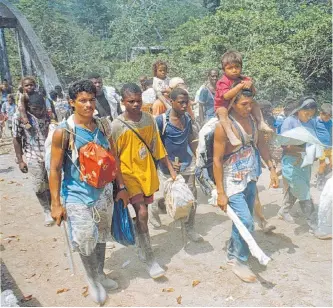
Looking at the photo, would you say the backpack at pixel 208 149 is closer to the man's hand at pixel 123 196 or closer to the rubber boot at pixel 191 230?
the rubber boot at pixel 191 230

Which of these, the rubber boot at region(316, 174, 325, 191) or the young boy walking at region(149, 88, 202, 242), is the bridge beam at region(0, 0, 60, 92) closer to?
the young boy walking at region(149, 88, 202, 242)

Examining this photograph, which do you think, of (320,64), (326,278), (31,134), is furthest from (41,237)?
(320,64)

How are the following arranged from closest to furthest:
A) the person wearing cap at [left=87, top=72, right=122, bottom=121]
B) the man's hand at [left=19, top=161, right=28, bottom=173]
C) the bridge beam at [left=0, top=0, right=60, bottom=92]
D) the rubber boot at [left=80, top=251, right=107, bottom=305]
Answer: the rubber boot at [left=80, top=251, right=107, bottom=305] → the man's hand at [left=19, top=161, right=28, bottom=173] → the person wearing cap at [left=87, top=72, right=122, bottom=121] → the bridge beam at [left=0, top=0, right=60, bottom=92]

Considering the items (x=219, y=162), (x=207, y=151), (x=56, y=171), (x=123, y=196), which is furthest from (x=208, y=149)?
(x=56, y=171)

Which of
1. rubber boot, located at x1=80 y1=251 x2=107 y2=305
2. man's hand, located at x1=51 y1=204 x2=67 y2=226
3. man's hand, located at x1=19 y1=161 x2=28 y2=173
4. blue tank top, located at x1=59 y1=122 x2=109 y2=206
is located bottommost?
rubber boot, located at x1=80 y1=251 x2=107 y2=305

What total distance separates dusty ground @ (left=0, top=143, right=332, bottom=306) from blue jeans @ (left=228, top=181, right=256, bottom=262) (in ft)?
0.88

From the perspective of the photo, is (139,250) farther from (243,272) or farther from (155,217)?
(243,272)

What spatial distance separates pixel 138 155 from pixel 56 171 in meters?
0.89

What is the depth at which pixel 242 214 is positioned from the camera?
3559 millimetres

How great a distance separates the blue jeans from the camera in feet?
11.7

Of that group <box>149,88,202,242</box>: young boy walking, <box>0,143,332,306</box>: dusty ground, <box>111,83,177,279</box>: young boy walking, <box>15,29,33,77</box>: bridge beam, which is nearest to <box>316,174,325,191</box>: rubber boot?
<box>0,143,332,306</box>: dusty ground

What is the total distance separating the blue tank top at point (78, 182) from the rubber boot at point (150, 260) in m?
0.85

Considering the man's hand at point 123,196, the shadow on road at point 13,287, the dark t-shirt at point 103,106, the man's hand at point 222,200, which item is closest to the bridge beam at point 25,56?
the dark t-shirt at point 103,106

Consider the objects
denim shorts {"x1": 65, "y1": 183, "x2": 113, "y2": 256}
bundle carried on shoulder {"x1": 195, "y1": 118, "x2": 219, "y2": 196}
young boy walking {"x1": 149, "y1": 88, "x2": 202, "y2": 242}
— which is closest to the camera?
denim shorts {"x1": 65, "y1": 183, "x2": 113, "y2": 256}
